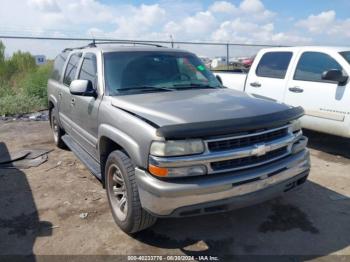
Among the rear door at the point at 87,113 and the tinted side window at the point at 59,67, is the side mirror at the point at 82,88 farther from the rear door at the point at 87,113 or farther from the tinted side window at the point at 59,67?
the tinted side window at the point at 59,67

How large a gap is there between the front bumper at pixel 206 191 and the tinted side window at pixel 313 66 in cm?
362

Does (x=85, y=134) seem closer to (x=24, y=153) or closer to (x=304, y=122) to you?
(x=24, y=153)

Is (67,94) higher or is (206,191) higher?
(67,94)

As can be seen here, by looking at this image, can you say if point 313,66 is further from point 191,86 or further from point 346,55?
point 191,86

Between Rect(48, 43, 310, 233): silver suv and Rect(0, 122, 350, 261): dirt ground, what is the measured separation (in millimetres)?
318

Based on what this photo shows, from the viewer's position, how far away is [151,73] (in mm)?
4324

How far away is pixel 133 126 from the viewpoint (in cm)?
316

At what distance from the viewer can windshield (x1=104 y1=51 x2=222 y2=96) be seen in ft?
A: 13.4

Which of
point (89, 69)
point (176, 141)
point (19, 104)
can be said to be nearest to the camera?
point (176, 141)

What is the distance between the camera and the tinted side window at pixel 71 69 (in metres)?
5.37

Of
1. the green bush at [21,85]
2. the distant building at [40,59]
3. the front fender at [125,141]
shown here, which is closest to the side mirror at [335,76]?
the front fender at [125,141]

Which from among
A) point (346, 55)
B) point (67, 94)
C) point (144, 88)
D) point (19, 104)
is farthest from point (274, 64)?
point (19, 104)

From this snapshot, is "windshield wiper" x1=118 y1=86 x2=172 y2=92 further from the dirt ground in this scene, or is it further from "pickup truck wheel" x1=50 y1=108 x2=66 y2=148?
"pickup truck wheel" x1=50 y1=108 x2=66 y2=148

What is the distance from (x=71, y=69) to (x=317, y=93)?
13.5 feet
